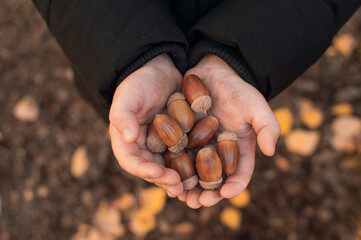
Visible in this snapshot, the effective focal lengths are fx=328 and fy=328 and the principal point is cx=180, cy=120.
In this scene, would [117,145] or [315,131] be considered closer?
[117,145]

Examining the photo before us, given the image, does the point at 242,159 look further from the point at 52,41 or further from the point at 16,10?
the point at 16,10

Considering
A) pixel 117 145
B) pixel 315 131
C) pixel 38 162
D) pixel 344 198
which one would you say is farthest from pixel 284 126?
pixel 38 162

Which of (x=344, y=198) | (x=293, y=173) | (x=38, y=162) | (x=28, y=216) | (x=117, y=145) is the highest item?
(x=117, y=145)

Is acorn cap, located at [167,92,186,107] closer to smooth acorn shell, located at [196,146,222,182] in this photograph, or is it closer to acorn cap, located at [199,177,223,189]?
smooth acorn shell, located at [196,146,222,182]

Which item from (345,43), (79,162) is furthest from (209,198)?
(345,43)

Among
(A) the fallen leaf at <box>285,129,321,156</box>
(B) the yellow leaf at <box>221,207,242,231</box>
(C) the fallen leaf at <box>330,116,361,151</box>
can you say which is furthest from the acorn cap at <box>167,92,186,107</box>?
(C) the fallen leaf at <box>330,116,361,151</box>

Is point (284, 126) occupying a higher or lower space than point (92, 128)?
lower

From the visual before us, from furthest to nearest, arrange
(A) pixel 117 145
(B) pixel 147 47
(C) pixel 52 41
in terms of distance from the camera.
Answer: (C) pixel 52 41, (B) pixel 147 47, (A) pixel 117 145

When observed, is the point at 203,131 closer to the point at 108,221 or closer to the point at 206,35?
the point at 206,35
